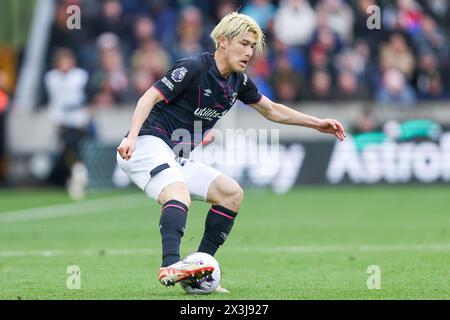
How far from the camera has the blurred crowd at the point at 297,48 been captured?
22.7m

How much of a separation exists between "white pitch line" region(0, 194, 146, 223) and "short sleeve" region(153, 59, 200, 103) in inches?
320

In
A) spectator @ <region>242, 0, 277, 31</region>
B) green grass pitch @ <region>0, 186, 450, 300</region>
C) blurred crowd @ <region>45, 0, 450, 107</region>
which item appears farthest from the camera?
spectator @ <region>242, 0, 277, 31</region>

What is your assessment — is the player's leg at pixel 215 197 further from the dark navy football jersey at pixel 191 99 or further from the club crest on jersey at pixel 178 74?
the club crest on jersey at pixel 178 74

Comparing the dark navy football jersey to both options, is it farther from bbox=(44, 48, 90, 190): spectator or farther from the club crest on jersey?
bbox=(44, 48, 90, 190): spectator

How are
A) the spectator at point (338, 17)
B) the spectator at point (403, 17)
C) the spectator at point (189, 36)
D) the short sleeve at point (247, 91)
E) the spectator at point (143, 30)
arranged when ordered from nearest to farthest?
the short sleeve at point (247, 91) < the spectator at point (189, 36) < the spectator at point (403, 17) < the spectator at point (143, 30) < the spectator at point (338, 17)

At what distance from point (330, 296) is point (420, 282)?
115 cm

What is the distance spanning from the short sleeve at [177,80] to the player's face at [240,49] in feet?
0.88

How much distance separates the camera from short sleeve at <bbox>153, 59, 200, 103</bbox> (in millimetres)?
8445

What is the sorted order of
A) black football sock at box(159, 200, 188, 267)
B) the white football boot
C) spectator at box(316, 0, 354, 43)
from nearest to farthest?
the white football boot → black football sock at box(159, 200, 188, 267) → spectator at box(316, 0, 354, 43)

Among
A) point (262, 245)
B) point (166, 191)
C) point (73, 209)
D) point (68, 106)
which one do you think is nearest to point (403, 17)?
point (68, 106)

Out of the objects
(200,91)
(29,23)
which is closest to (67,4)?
(29,23)

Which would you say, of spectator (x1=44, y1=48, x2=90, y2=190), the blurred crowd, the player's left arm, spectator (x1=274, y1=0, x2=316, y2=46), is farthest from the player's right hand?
spectator (x1=274, y1=0, x2=316, y2=46)

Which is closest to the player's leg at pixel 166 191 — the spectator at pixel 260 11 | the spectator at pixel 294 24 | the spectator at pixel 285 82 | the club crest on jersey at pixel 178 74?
the club crest on jersey at pixel 178 74

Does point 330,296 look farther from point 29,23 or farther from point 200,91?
point 29,23
